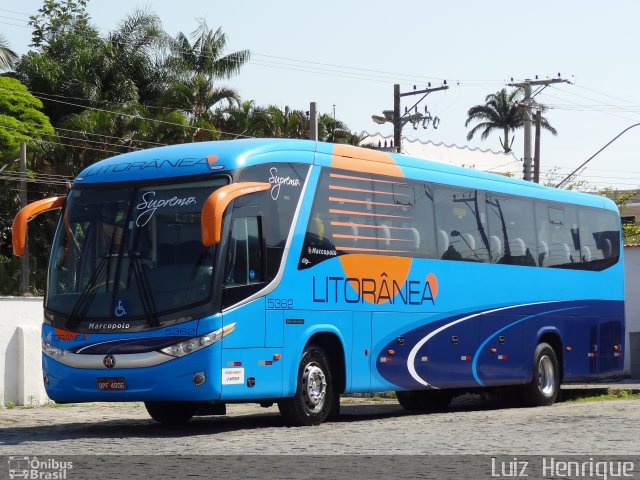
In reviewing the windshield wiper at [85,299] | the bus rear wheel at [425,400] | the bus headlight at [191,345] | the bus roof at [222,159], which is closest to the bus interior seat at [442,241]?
the bus roof at [222,159]

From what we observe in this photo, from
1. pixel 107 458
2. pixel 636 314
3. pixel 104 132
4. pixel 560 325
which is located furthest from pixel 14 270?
pixel 107 458

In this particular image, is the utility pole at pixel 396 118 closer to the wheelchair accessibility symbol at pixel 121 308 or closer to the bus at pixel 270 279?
the bus at pixel 270 279

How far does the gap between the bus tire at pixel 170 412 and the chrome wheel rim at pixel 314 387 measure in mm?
1837

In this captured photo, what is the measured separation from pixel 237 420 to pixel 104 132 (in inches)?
1247

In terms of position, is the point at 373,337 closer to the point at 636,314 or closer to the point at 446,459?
the point at 446,459

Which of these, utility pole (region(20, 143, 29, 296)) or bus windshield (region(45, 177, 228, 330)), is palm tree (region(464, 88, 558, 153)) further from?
bus windshield (region(45, 177, 228, 330))

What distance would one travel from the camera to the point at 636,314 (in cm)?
3284

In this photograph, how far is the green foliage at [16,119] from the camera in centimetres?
4678

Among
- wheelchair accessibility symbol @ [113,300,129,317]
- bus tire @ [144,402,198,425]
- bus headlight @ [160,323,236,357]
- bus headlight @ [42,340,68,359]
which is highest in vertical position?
wheelchair accessibility symbol @ [113,300,129,317]

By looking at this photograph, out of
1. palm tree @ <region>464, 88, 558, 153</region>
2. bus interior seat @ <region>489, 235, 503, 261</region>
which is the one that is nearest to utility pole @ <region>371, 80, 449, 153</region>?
bus interior seat @ <region>489, 235, 503, 261</region>

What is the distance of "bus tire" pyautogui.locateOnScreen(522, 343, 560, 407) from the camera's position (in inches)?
841

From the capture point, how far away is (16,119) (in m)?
47.7

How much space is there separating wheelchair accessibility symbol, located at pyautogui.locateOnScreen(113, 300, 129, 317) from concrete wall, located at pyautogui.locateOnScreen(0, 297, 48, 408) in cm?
668

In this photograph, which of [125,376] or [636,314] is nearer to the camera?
[125,376]
